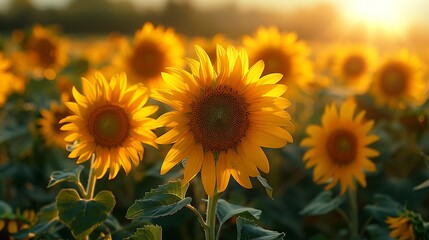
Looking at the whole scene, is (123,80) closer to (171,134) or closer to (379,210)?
(171,134)

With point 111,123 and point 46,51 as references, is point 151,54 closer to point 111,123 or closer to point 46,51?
point 46,51

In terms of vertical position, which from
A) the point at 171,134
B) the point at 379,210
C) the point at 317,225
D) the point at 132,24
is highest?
the point at 132,24

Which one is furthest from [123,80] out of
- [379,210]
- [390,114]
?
[390,114]

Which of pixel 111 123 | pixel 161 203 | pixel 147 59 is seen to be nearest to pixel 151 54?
pixel 147 59

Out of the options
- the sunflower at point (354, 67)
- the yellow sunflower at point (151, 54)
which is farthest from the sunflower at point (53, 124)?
the sunflower at point (354, 67)

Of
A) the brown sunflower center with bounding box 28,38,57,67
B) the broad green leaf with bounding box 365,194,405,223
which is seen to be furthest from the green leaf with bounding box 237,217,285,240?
the brown sunflower center with bounding box 28,38,57,67

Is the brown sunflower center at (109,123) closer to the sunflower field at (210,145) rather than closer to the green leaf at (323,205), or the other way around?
the sunflower field at (210,145)

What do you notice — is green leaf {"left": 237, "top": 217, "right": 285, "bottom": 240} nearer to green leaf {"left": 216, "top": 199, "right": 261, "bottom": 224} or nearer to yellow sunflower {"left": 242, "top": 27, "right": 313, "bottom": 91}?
green leaf {"left": 216, "top": 199, "right": 261, "bottom": 224}
